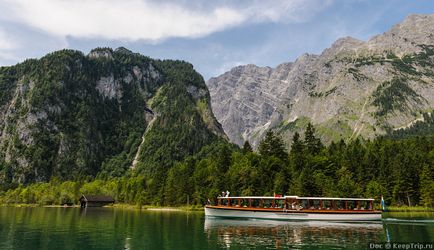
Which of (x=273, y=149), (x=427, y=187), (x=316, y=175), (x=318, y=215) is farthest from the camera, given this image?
(x=273, y=149)

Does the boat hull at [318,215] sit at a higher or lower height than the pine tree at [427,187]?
lower

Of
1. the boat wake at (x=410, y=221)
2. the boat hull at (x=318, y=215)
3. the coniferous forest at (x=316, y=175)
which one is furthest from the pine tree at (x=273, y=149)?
the boat wake at (x=410, y=221)

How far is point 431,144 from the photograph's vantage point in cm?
15775

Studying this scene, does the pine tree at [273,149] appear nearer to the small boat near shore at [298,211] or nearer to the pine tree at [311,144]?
the pine tree at [311,144]

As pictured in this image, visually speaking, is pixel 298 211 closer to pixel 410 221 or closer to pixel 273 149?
pixel 410 221

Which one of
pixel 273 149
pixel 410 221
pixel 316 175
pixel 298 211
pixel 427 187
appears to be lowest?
pixel 410 221

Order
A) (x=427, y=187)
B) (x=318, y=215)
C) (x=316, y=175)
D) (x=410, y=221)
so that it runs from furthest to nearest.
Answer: (x=316, y=175)
(x=427, y=187)
(x=318, y=215)
(x=410, y=221)

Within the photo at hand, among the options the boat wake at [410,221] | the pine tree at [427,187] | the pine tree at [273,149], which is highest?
the pine tree at [273,149]

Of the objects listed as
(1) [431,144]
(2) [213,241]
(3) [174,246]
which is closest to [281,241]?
(2) [213,241]

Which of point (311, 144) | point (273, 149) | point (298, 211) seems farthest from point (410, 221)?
point (311, 144)

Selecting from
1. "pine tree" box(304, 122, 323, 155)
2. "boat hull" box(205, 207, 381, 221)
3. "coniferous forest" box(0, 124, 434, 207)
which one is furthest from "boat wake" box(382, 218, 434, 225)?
"pine tree" box(304, 122, 323, 155)

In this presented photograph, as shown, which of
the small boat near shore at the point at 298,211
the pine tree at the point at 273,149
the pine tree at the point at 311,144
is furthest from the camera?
the pine tree at the point at 311,144

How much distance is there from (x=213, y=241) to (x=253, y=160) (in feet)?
312

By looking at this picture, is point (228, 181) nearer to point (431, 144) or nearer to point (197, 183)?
point (197, 183)
